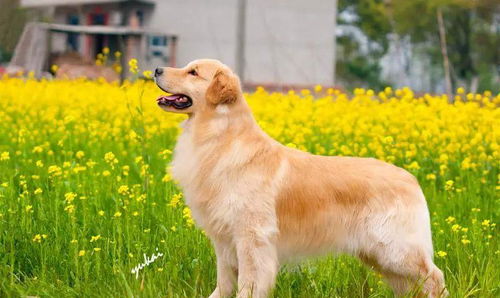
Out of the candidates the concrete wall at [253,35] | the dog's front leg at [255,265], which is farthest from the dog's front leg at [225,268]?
the concrete wall at [253,35]

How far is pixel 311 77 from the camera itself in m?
28.0

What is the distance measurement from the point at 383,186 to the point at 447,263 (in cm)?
85

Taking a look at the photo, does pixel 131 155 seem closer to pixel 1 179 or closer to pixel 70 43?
pixel 1 179

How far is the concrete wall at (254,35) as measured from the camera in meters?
27.6

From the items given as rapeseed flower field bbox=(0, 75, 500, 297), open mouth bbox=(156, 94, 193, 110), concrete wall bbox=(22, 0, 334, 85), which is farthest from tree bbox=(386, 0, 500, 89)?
open mouth bbox=(156, 94, 193, 110)

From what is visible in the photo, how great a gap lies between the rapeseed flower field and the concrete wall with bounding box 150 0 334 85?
61.4 ft

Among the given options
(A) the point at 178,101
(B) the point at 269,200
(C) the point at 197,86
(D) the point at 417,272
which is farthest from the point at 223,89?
(D) the point at 417,272

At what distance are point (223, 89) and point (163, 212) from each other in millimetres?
1581

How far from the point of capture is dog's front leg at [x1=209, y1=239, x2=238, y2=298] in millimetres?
4242

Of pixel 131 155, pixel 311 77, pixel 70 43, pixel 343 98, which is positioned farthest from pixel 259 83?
pixel 131 155

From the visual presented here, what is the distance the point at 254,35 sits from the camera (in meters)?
27.9

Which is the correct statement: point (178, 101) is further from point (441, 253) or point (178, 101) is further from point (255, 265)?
point (441, 253)

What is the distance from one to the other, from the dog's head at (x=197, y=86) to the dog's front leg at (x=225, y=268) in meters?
0.77

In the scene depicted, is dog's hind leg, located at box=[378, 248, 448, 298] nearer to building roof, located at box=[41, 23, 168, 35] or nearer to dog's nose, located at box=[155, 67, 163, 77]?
dog's nose, located at box=[155, 67, 163, 77]
